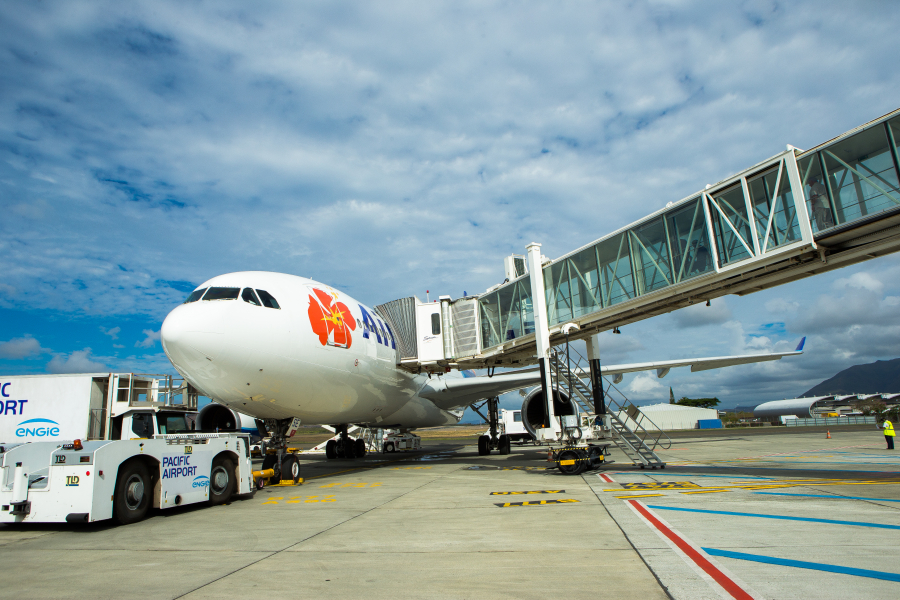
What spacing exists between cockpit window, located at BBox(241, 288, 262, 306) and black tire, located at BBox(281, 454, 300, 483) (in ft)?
15.3

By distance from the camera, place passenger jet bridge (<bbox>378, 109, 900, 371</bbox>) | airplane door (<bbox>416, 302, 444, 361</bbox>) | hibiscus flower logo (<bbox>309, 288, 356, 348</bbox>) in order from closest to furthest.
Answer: passenger jet bridge (<bbox>378, 109, 900, 371</bbox>), hibiscus flower logo (<bbox>309, 288, 356, 348</bbox>), airplane door (<bbox>416, 302, 444, 361</bbox>)

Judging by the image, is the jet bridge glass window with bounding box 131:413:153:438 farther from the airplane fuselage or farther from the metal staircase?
the metal staircase

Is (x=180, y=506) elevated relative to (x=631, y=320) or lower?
lower

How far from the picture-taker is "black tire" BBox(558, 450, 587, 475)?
13.7 m

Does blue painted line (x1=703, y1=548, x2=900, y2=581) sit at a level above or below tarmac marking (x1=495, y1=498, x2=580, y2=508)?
above

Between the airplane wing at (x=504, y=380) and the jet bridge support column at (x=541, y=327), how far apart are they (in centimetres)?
633

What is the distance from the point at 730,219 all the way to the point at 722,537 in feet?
21.8

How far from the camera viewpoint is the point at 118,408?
13.8 m

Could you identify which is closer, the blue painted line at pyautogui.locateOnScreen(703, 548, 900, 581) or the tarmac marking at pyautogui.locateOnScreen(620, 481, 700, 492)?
the blue painted line at pyautogui.locateOnScreen(703, 548, 900, 581)

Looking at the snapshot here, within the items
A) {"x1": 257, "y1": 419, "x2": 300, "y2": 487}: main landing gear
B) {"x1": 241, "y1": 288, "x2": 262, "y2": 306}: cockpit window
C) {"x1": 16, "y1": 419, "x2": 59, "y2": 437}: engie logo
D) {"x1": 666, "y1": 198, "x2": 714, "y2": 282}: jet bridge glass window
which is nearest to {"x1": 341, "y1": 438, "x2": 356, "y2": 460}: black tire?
{"x1": 257, "y1": 419, "x2": 300, "y2": 487}: main landing gear

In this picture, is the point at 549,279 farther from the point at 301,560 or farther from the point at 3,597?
the point at 3,597

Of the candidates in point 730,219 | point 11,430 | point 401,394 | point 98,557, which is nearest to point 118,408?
point 11,430

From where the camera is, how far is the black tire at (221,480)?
1001cm

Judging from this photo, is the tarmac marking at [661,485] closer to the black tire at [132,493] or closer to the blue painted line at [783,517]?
the blue painted line at [783,517]
